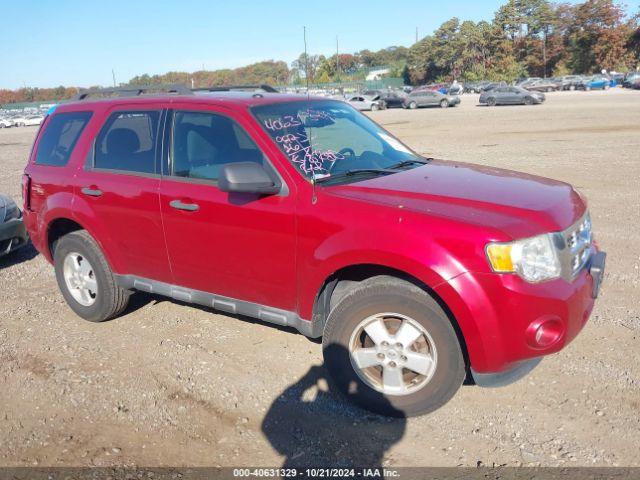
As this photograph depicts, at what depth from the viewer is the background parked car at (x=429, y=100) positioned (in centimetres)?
4766

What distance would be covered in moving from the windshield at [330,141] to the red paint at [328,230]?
134 millimetres

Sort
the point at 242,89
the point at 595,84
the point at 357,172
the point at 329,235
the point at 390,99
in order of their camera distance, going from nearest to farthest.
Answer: the point at 329,235 < the point at 357,172 < the point at 242,89 < the point at 390,99 < the point at 595,84

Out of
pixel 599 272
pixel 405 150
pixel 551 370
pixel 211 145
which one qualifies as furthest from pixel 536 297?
pixel 211 145

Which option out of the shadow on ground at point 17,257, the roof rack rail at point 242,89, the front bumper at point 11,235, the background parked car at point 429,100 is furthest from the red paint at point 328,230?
the background parked car at point 429,100

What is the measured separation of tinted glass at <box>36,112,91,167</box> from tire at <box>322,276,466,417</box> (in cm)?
294

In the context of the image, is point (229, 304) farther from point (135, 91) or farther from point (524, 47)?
point (524, 47)

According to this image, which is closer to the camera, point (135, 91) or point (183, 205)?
point (183, 205)

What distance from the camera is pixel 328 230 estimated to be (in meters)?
3.54

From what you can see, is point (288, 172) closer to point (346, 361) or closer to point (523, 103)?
point (346, 361)

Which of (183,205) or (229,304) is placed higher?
(183,205)

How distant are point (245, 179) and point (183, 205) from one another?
0.80 metres

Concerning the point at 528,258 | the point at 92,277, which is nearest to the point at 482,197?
the point at 528,258

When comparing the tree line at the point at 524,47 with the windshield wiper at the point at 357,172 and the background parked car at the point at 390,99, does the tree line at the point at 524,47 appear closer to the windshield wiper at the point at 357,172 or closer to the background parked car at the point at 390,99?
the background parked car at the point at 390,99

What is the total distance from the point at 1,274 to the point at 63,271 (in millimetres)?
2232
